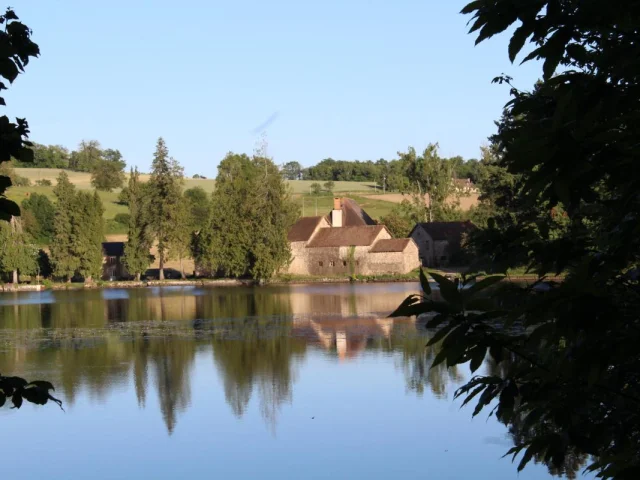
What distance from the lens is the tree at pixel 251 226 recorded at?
5619 centimetres

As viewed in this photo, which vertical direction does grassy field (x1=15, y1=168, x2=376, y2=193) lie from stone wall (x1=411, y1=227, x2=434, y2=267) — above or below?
above

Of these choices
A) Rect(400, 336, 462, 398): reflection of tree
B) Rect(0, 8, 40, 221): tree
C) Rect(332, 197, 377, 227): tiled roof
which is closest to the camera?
Rect(0, 8, 40, 221): tree

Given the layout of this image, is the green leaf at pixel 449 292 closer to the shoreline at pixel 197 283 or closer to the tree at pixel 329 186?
the shoreline at pixel 197 283

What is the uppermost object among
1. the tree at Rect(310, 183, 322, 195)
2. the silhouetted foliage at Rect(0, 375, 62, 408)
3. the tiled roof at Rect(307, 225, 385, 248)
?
the tree at Rect(310, 183, 322, 195)

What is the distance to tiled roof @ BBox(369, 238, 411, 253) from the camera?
185 feet

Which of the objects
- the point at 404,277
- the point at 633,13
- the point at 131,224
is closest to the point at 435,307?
the point at 633,13

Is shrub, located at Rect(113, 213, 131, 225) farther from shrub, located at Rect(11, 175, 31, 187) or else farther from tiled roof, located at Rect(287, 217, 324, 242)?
tiled roof, located at Rect(287, 217, 324, 242)

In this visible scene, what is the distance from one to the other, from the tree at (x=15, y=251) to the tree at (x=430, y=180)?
29.1m

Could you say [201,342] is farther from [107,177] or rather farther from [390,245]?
[107,177]

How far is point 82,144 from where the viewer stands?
435 ft

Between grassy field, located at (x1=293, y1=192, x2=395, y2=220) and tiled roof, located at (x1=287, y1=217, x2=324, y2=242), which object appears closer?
tiled roof, located at (x1=287, y1=217, x2=324, y2=242)

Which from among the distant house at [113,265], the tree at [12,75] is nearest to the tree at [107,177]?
the distant house at [113,265]

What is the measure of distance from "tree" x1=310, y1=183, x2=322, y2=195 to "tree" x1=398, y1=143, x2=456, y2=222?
3568 cm

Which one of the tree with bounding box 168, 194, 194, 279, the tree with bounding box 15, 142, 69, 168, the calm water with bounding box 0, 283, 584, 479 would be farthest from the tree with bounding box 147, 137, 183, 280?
the tree with bounding box 15, 142, 69, 168
